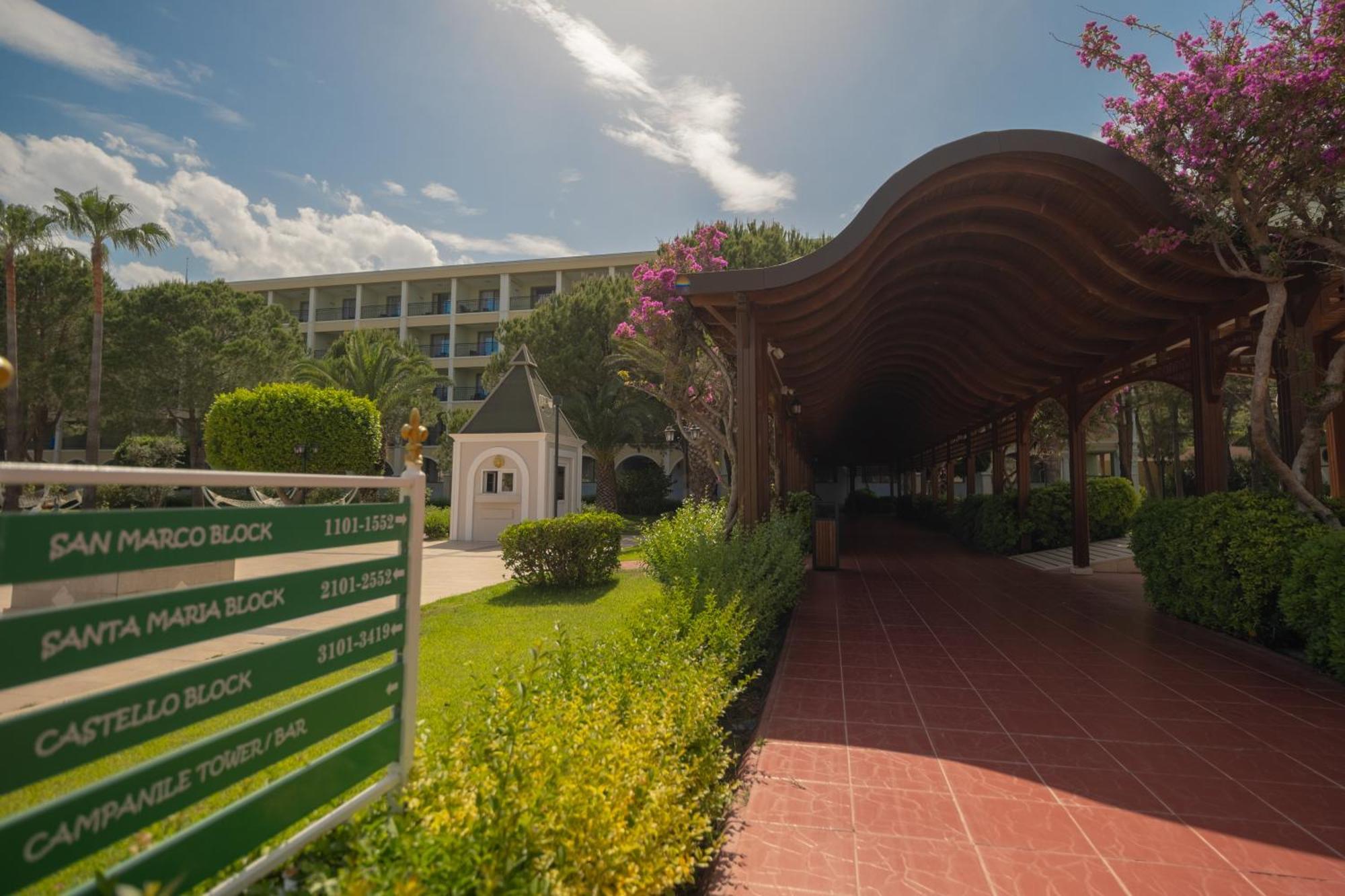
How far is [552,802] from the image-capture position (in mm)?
2066

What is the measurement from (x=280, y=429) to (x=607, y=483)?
1446 centimetres

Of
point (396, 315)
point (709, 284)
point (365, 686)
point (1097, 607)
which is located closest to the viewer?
point (365, 686)

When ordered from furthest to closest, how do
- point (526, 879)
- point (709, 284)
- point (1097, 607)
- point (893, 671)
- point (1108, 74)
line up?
point (1097, 607), point (709, 284), point (1108, 74), point (893, 671), point (526, 879)

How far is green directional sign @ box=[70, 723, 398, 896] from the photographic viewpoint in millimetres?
1453

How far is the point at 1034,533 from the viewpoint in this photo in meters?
14.1

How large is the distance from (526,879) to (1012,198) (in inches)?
298

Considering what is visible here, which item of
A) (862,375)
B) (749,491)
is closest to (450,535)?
(862,375)

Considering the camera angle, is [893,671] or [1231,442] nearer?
[893,671]

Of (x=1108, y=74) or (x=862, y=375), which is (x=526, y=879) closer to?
(x=1108, y=74)

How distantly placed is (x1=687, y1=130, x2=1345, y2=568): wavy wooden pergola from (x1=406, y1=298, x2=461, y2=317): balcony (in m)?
39.9

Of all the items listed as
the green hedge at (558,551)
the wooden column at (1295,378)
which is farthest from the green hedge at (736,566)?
the wooden column at (1295,378)

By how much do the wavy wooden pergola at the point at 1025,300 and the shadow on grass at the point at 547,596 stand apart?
9.49 ft

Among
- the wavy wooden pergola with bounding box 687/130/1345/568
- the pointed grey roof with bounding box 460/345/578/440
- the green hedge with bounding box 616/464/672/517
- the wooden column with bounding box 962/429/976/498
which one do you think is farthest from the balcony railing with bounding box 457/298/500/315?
the wavy wooden pergola with bounding box 687/130/1345/568

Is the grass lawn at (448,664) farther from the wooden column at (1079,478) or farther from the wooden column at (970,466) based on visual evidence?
the wooden column at (970,466)
